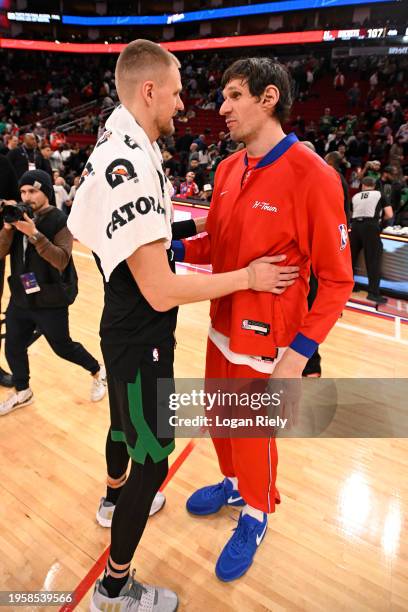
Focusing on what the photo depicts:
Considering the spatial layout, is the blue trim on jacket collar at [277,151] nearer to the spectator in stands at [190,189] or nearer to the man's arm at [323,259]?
the man's arm at [323,259]

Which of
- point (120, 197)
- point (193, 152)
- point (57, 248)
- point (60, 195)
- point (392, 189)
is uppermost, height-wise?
point (120, 197)

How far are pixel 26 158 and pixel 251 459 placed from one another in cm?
572

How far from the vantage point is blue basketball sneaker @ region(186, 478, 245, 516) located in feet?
7.11

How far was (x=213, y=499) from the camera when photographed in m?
2.19

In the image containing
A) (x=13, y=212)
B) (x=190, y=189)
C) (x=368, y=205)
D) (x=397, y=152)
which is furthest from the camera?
(x=397, y=152)

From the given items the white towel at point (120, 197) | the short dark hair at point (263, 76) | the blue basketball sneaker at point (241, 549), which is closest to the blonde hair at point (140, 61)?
the white towel at point (120, 197)

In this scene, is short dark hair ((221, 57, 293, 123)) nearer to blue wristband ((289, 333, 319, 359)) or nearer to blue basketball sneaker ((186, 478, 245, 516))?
blue wristband ((289, 333, 319, 359))

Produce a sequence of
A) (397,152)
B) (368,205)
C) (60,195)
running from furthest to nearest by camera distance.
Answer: (397,152), (60,195), (368,205)

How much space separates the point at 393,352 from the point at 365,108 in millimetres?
12176

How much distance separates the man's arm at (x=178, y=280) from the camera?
1.23m

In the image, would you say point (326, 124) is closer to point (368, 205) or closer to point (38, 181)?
point (368, 205)

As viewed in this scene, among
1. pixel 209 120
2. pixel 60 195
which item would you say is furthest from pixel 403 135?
pixel 60 195

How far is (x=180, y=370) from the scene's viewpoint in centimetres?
354

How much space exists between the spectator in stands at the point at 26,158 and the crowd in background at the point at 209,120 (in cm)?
2
